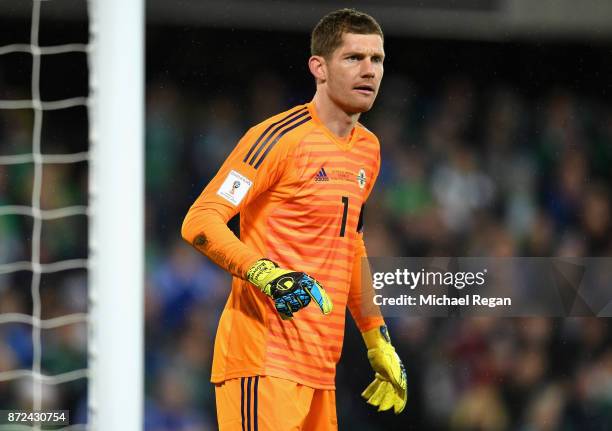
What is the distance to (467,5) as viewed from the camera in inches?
206

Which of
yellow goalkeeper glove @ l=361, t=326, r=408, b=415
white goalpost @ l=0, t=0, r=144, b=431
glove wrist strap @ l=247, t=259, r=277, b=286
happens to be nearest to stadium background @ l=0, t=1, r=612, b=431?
yellow goalkeeper glove @ l=361, t=326, r=408, b=415

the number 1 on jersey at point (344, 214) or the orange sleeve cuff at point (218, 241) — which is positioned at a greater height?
the number 1 on jersey at point (344, 214)

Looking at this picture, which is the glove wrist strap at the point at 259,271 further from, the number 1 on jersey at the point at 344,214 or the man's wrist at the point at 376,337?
the man's wrist at the point at 376,337

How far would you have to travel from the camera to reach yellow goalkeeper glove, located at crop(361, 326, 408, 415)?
336cm

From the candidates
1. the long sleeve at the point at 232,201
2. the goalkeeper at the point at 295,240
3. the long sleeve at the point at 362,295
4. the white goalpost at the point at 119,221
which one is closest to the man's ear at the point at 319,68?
the goalkeeper at the point at 295,240

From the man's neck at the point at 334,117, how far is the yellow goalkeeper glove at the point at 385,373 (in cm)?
69

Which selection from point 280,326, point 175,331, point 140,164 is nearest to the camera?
point 140,164

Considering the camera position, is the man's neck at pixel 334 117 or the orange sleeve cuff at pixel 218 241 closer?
the orange sleeve cuff at pixel 218 241

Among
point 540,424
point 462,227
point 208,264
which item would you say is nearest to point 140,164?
point 208,264

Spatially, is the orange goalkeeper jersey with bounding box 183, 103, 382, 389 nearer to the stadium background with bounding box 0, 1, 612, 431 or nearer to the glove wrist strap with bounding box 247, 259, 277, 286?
the glove wrist strap with bounding box 247, 259, 277, 286

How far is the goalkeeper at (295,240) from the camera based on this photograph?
9.68 feet

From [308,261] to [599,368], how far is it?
2.81 metres

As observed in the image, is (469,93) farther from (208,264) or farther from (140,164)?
(140,164)

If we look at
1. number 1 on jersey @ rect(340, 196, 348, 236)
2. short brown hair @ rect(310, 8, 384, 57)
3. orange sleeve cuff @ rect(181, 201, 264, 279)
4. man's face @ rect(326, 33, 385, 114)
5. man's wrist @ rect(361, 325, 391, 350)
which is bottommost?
man's wrist @ rect(361, 325, 391, 350)
